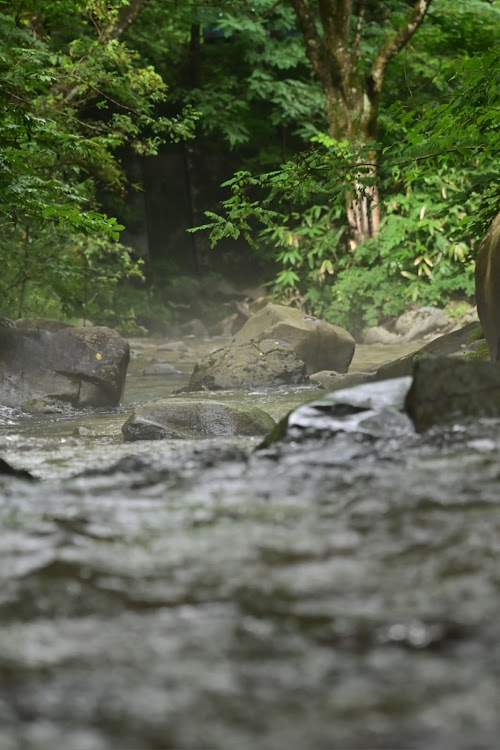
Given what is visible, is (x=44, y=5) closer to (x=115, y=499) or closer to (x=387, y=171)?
(x=387, y=171)

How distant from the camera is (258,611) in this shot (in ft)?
5.49

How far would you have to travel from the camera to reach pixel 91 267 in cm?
1238

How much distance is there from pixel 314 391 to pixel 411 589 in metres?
8.24

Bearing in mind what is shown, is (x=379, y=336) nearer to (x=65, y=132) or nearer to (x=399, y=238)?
(x=399, y=238)

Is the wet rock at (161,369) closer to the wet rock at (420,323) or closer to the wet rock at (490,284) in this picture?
the wet rock at (420,323)

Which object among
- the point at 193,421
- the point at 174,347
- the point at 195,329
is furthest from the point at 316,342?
the point at 195,329

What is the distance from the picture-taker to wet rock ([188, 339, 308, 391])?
10539mm

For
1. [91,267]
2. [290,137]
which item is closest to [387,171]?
[91,267]

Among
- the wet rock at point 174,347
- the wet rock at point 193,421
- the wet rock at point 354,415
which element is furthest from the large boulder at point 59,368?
the wet rock at point 174,347

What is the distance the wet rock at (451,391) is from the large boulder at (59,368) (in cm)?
645

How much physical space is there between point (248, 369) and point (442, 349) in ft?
8.24

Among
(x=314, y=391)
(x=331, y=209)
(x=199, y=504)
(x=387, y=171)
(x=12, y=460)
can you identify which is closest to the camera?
(x=199, y=504)

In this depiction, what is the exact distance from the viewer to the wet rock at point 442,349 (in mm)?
9258

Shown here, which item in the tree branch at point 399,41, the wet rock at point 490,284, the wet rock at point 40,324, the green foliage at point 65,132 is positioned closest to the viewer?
the wet rock at point 490,284
